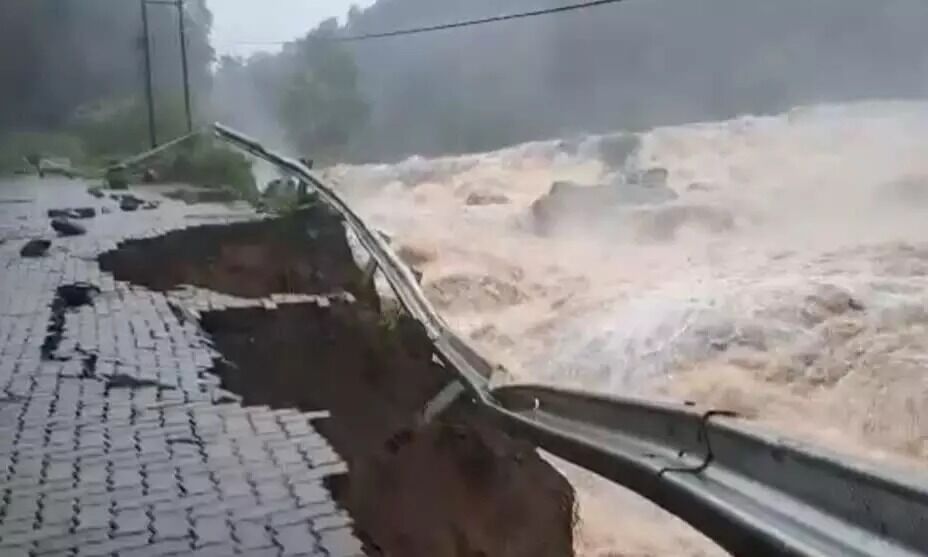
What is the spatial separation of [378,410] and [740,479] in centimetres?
352

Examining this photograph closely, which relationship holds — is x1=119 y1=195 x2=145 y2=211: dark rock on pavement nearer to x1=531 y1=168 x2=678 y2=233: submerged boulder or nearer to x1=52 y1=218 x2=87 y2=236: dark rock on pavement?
x1=52 y1=218 x2=87 y2=236: dark rock on pavement

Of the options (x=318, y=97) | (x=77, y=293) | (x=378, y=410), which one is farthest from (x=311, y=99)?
(x=378, y=410)

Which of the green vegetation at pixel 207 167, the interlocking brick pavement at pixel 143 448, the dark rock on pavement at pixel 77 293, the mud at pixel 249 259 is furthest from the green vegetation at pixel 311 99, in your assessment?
the interlocking brick pavement at pixel 143 448

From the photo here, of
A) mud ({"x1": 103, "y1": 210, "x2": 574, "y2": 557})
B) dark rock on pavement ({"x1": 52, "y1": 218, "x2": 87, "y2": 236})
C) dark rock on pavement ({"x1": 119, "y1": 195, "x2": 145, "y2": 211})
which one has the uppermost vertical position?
dark rock on pavement ({"x1": 119, "y1": 195, "x2": 145, "y2": 211})

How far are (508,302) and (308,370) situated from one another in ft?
33.2

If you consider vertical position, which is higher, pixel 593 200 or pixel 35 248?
pixel 593 200

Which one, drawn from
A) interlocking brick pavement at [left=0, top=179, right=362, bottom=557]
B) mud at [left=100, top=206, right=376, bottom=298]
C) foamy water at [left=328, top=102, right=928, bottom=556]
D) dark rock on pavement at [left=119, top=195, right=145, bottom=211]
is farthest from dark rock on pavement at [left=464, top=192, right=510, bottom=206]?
interlocking brick pavement at [left=0, top=179, right=362, bottom=557]

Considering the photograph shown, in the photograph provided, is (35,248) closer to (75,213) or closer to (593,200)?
(75,213)

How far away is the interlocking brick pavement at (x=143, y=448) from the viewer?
315cm

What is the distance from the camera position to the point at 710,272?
16.8 meters

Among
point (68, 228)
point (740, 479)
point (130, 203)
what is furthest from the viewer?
point (130, 203)

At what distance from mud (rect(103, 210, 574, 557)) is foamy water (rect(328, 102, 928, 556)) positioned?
37cm

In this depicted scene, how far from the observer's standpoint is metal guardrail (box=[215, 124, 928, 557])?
180cm

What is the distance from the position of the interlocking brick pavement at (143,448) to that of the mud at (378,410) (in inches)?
6.2
